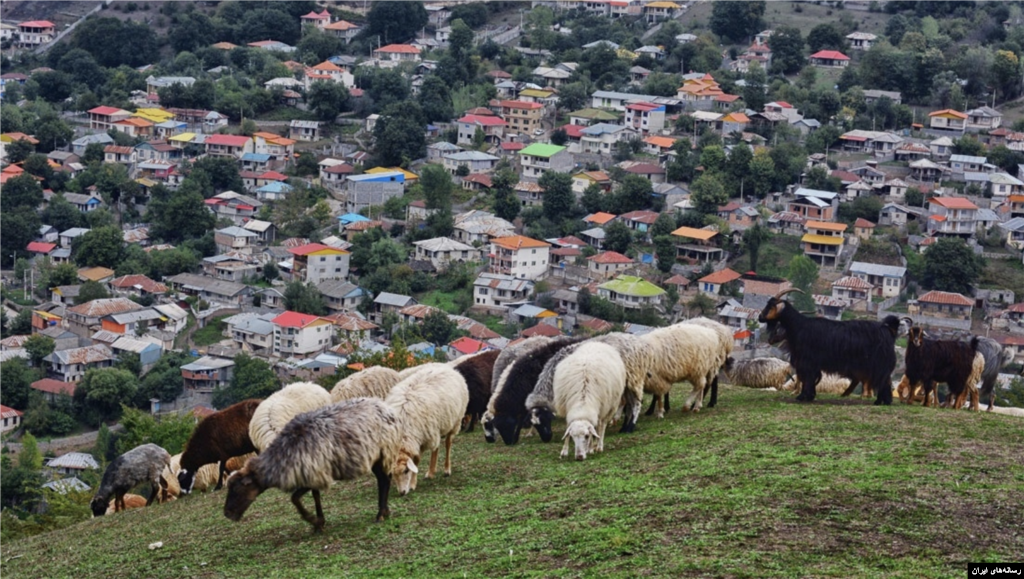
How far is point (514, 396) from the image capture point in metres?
11.9

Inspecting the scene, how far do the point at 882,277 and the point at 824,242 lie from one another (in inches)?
100

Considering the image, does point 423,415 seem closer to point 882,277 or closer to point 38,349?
point 38,349

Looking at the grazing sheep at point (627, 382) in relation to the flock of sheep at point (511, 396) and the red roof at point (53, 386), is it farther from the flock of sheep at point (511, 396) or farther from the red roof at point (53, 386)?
the red roof at point (53, 386)

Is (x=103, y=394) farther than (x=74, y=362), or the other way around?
(x=74, y=362)

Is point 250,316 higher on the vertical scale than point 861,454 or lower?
lower

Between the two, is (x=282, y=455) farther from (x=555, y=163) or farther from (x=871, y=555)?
(x=555, y=163)

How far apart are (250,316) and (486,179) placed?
41.0 feet

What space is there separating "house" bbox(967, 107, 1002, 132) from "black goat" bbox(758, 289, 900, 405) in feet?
133

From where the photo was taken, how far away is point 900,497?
8375mm

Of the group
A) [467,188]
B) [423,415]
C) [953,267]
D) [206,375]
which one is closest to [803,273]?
[953,267]

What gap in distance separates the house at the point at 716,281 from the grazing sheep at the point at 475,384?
2583cm

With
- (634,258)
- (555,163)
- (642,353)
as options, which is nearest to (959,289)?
(634,258)

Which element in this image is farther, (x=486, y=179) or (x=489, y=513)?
(x=486, y=179)

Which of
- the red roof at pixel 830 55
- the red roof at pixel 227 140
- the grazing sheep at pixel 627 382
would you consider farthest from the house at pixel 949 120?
the grazing sheep at pixel 627 382
